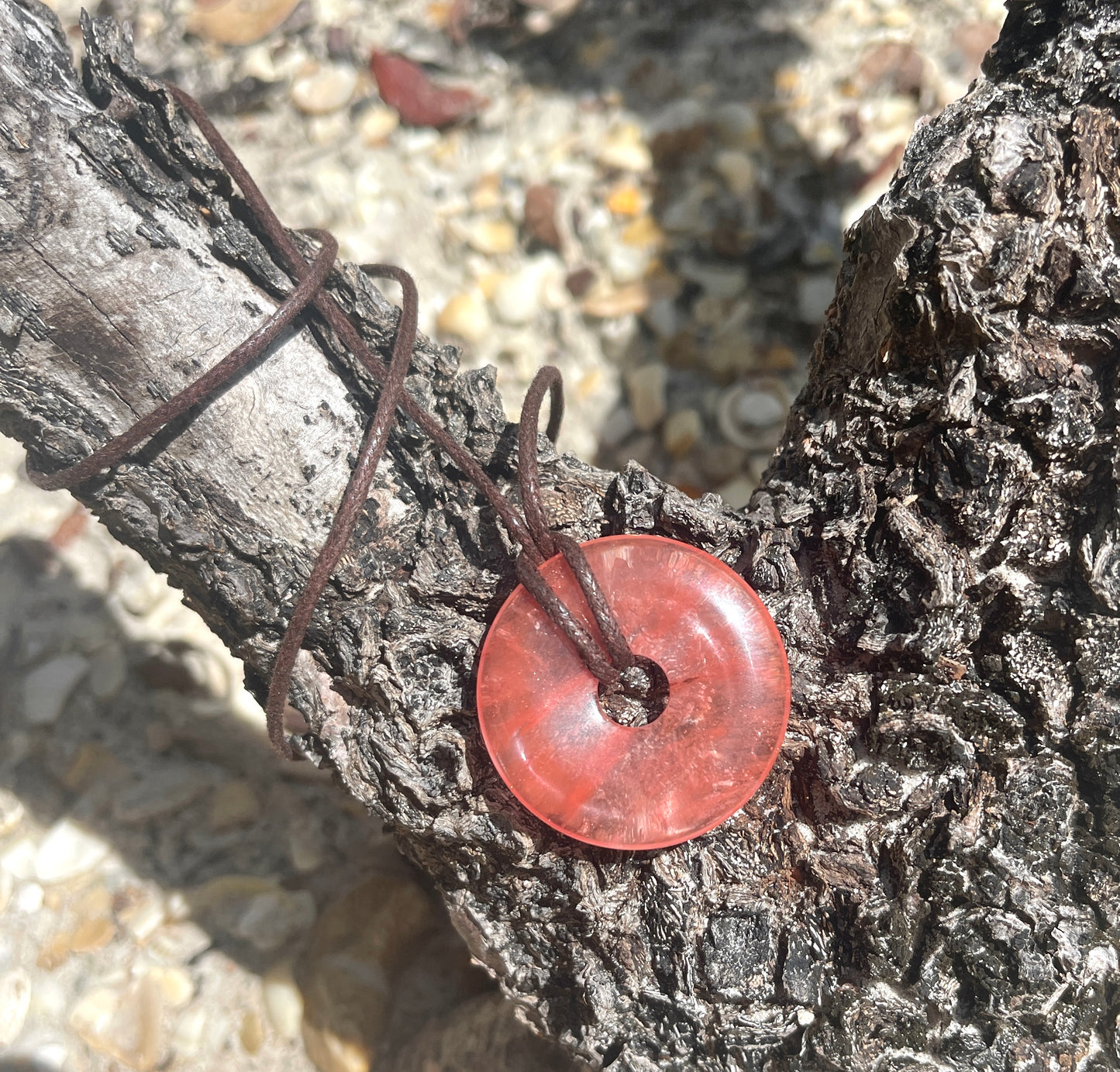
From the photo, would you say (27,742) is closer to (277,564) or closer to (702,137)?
(277,564)

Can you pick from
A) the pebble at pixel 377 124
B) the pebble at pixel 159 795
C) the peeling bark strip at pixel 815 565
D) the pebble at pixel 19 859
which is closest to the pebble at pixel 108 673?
the pebble at pixel 159 795

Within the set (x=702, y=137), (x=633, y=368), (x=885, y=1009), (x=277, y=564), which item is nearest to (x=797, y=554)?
(x=885, y=1009)

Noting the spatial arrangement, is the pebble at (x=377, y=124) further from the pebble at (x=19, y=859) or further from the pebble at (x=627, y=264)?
the pebble at (x=19, y=859)

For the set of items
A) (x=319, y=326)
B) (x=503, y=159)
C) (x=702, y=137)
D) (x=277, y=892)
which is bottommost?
(x=277, y=892)

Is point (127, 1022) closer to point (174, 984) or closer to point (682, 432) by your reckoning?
point (174, 984)

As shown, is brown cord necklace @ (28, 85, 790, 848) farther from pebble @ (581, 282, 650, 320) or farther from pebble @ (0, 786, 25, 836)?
pebble @ (581, 282, 650, 320)

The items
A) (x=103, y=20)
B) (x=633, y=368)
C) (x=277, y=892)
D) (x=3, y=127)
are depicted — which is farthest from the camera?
(x=633, y=368)
